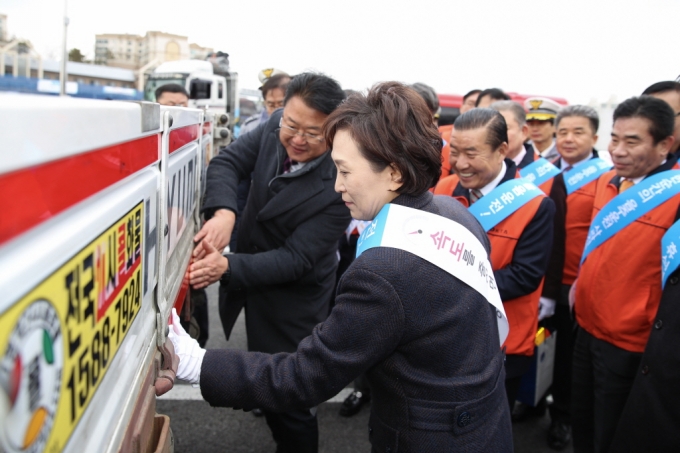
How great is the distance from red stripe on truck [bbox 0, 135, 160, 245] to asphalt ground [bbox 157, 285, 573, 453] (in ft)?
8.23

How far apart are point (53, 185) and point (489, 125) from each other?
2.19 metres

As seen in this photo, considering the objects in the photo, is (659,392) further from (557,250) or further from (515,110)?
(515,110)

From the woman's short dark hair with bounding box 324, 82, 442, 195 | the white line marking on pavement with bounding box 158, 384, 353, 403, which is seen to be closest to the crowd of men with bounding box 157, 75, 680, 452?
the woman's short dark hair with bounding box 324, 82, 442, 195

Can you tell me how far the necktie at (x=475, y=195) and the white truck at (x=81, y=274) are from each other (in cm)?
177

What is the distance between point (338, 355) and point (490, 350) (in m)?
0.46

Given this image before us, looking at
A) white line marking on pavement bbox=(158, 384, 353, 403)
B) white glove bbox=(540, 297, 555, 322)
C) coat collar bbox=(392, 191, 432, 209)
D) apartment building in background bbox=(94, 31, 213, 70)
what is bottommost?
white line marking on pavement bbox=(158, 384, 353, 403)

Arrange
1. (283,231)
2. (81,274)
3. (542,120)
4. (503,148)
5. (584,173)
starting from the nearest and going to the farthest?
1. (81,274)
2. (283,231)
3. (503,148)
4. (584,173)
5. (542,120)

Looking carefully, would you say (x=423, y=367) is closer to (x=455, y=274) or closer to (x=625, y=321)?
(x=455, y=274)

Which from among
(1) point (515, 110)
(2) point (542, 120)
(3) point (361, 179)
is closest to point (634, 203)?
(1) point (515, 110)

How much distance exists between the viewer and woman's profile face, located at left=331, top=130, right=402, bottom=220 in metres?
1.41

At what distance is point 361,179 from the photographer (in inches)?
55.9

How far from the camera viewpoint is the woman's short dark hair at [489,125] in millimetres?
2482

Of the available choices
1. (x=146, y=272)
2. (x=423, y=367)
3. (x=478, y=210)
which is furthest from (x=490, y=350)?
(x=478, y=210)

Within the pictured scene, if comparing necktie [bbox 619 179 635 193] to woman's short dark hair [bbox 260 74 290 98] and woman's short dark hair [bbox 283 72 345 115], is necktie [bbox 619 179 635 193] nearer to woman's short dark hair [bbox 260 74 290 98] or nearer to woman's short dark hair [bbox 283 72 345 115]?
woman's short dark hair [bbox 283 72 345 115]
